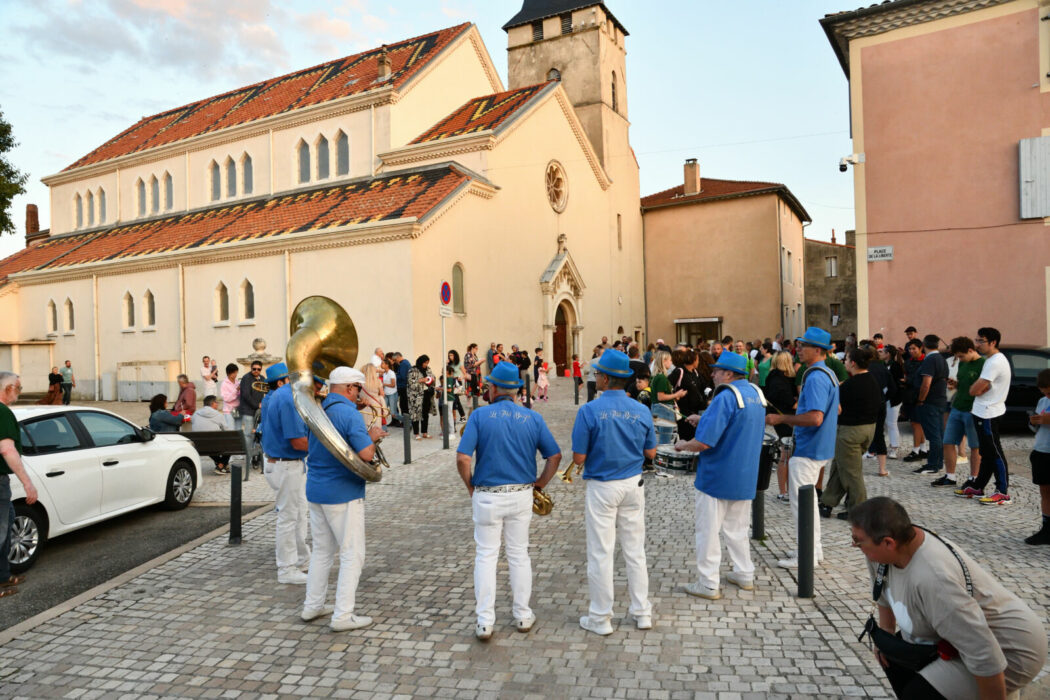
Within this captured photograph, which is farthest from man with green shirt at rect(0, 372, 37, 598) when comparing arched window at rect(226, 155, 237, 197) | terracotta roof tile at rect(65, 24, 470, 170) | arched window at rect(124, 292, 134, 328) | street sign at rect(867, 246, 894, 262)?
arched window at rect(226, 155, 237, 197)

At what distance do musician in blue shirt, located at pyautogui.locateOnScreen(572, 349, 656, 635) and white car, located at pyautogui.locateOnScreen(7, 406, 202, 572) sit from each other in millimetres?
5249

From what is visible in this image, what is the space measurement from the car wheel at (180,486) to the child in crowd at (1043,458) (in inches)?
376

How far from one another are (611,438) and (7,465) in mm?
4948

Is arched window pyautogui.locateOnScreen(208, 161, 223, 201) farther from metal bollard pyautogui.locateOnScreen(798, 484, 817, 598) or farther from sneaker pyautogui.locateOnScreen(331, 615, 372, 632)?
metal bollard pyautogui.locateOnScreen(798, 484, 817, 598)

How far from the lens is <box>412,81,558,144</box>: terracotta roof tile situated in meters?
25.0

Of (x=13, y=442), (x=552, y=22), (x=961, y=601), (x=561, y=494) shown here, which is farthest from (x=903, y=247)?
(x=552, y=22)

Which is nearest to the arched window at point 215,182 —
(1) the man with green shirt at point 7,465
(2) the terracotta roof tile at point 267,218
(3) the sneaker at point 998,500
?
(2) the terracotta roof tile at point 267,218

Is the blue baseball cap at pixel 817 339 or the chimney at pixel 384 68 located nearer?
the blue baseball cap at pixel 817 339

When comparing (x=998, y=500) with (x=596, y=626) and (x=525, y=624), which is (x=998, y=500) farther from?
(x=525, y=624)

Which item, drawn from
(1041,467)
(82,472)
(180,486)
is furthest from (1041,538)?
(180,486)

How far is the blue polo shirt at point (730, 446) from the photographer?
537 centimetres

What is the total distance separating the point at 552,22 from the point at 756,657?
34431mm

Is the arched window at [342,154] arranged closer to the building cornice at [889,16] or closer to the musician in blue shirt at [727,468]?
the building cornice at [889,16]

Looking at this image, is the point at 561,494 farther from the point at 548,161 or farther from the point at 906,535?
the point at 548,161
